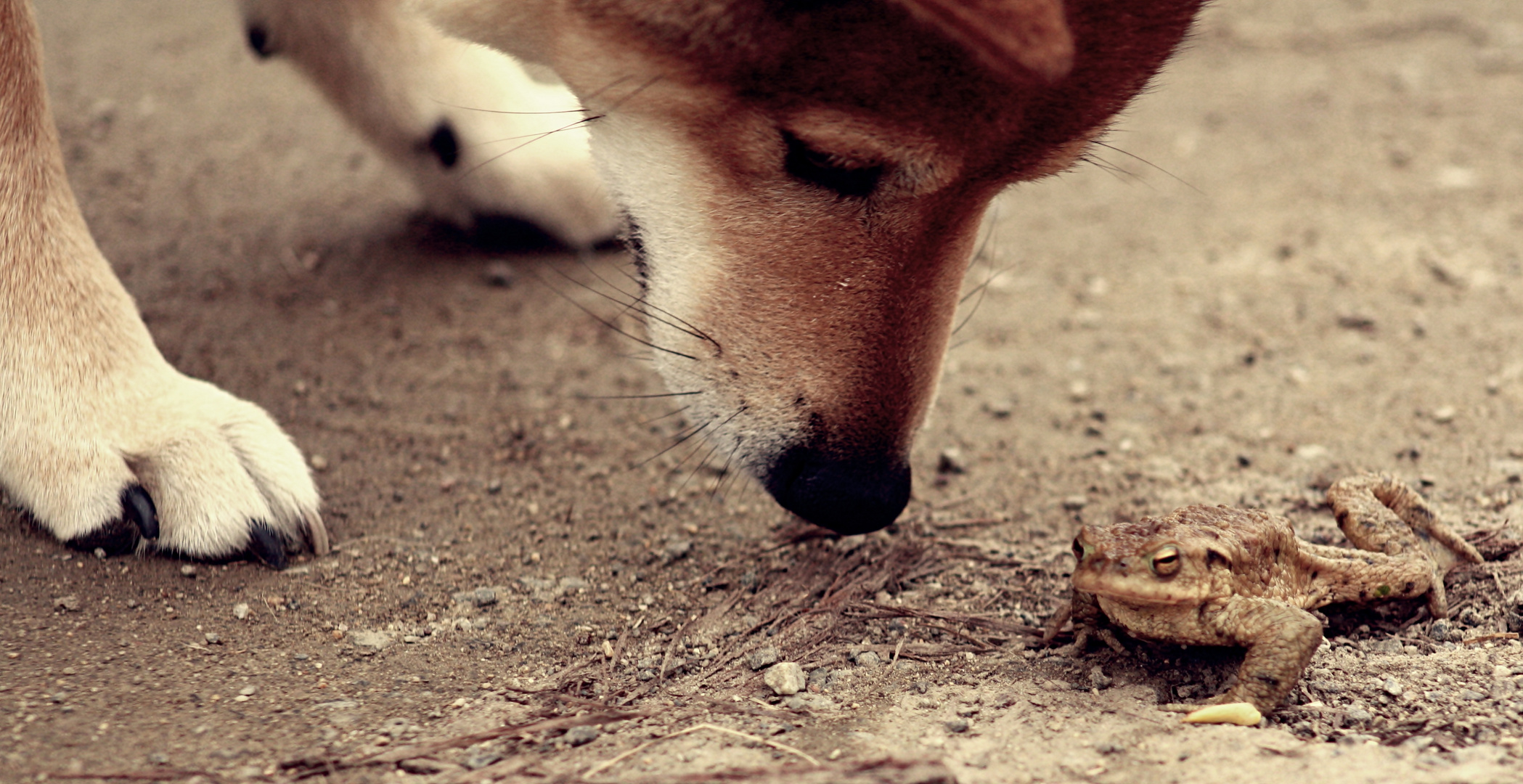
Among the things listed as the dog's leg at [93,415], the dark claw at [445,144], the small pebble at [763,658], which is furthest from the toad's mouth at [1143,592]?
the dark claw at [445,144]

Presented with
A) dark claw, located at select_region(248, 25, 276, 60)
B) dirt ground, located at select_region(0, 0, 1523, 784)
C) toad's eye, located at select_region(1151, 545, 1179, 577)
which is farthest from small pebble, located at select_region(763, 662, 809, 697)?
dark claw, located at select_region(248, 25, 276, 60)

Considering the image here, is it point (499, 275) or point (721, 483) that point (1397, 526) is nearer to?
point (721, 483)

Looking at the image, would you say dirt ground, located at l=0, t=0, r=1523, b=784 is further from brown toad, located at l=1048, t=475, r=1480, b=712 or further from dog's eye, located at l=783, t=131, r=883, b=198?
dog's eye, located at l=783, t=131, r=883, b=198

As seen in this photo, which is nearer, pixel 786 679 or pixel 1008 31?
pixel 1008 31

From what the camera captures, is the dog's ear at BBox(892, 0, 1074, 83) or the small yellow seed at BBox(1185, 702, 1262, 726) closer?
the dog's ear at BBox(892, 0, 1074, 83)

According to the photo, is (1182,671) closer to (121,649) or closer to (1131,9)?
(1131,9)

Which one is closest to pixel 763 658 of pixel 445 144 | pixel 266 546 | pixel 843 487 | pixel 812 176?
pixel 843 487

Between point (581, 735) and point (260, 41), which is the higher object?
point (260, 41)
